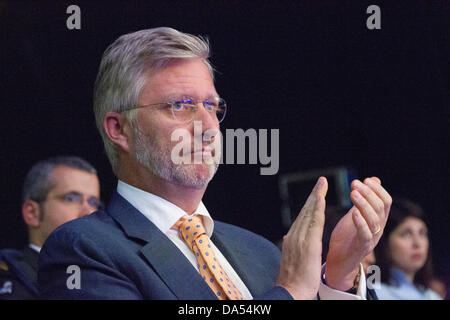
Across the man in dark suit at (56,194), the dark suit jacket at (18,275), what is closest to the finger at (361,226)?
the dark suit jacket at (18,275)

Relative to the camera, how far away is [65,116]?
297 centimetres

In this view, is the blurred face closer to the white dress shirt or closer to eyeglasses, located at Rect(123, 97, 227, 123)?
the white dress shirt

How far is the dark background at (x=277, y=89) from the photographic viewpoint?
2.34m

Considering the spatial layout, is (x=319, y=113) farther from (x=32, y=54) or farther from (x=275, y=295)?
(x=275, y=295)

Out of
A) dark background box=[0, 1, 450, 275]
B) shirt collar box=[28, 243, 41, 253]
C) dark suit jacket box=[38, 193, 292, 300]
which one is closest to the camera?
dark suit jacket box=[38, 193, 292, 300]

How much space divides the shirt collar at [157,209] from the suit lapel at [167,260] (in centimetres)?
3

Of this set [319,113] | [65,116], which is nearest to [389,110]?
[319,113]

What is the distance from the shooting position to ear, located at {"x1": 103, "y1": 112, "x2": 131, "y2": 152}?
1593mm

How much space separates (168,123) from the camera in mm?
1526

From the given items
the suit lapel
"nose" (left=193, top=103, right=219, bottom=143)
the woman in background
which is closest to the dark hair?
the woman in background

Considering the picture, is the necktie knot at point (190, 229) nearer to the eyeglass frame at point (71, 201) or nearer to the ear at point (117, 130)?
the ear at point (117, 130)

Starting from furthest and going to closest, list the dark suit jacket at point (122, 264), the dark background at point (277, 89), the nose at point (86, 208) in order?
1. the nose at point (86, 208)
2. the dark background at point (277, 89)
3. the dark suit jacket at point (122, 264)

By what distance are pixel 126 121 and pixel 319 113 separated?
165 cm

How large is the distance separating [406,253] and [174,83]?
2.07 m
